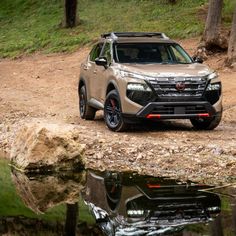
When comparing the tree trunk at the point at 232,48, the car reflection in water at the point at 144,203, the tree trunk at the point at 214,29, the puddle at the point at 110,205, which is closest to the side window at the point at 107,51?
the puddle at the point at 110,205

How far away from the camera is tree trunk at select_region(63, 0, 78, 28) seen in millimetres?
30719

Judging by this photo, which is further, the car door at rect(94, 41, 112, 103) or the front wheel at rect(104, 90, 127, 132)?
the car door at rect(94, 41, 112, 103)

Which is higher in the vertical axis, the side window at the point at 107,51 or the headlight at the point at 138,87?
the side window at the point at 107,51

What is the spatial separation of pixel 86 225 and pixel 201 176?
2996 mm

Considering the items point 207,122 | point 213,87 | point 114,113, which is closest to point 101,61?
point 114,113

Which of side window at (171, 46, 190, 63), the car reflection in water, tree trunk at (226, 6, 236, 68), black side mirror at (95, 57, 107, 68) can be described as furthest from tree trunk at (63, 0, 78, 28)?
the car reflection in water

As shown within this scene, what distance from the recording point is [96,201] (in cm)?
888

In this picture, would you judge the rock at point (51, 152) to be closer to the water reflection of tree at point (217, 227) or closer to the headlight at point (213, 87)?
the headlight at point (213, 87)

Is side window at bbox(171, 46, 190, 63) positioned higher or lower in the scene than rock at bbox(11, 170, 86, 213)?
higher

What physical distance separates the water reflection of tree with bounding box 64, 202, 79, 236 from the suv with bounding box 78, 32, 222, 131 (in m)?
3.92

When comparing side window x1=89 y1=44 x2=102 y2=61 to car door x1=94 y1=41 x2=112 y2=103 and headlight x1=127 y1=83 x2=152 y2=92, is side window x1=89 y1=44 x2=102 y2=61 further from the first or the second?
headlight x1=127 y1=83 x2=152 y2=92

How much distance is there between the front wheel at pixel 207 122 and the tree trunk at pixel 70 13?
1814 centimetres

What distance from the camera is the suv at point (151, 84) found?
12.2 metres

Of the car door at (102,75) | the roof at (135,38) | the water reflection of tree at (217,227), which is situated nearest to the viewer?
the water reflection of tree at (217,227)
